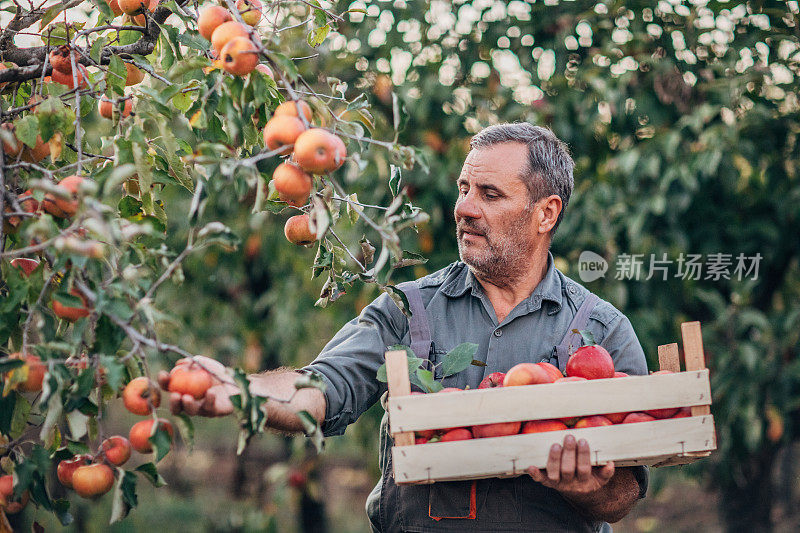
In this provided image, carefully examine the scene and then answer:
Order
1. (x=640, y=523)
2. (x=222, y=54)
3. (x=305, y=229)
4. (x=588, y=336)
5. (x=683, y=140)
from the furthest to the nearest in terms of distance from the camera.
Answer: (x=640, y=523), (x=683, y=140), (x=588, y=336), (x=305, y=229), (x=222, y=54)

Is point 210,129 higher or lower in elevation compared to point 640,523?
higher

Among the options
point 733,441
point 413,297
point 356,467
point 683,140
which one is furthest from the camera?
point 356,467

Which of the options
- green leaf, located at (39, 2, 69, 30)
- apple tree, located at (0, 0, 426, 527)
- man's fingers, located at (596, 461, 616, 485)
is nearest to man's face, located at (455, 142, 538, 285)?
apple tree, located at (0, 0, 426, 527)

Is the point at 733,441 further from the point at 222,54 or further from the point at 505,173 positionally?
the point at 222,54

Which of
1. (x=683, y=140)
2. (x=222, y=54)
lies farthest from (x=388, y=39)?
(x=222, y=54)

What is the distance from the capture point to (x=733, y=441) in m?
3.15

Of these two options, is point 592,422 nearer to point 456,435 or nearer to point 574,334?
point 456,435

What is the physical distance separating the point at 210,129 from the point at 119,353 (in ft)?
1.37

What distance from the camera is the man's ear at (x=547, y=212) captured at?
1.96 m

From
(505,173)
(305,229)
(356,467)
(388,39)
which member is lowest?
(356,467)

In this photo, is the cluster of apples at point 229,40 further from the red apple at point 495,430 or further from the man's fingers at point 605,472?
the man's fingers at point 605,472

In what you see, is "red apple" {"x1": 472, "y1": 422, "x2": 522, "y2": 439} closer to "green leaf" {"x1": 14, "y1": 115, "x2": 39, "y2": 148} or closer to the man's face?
the man's face

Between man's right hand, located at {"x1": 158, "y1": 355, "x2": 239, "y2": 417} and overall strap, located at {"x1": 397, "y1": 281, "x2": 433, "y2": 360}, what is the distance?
54cm

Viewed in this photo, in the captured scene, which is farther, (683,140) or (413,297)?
(683,140)
